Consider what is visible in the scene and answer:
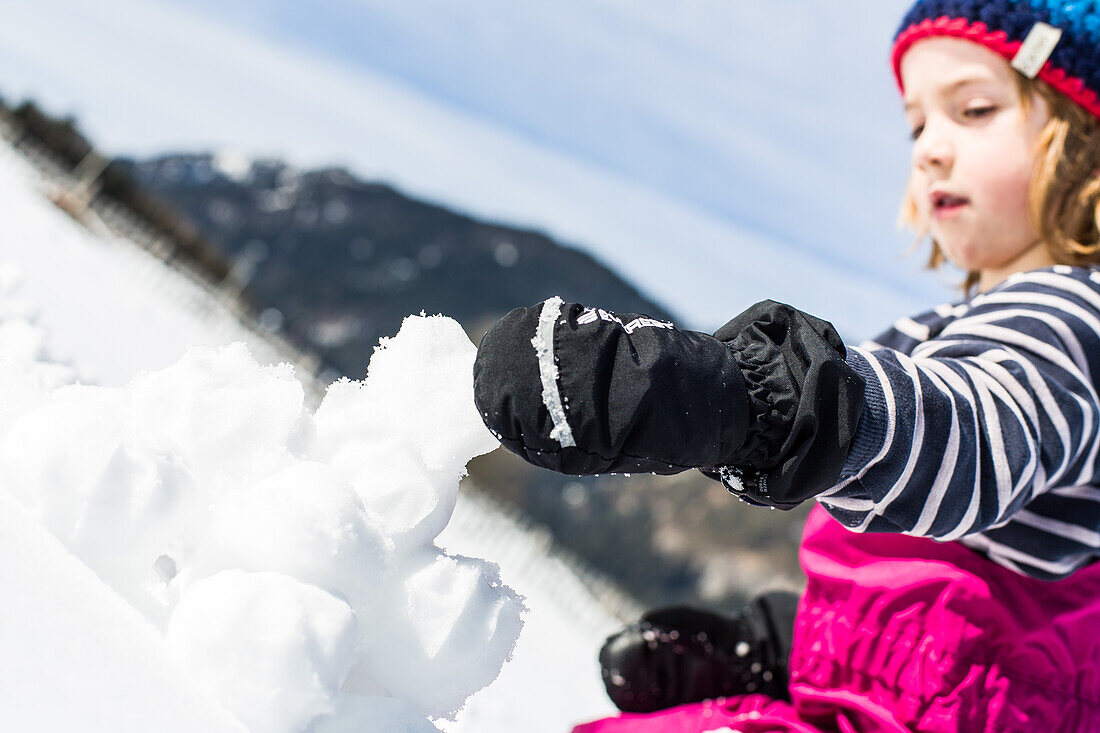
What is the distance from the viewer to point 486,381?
0.63 meters

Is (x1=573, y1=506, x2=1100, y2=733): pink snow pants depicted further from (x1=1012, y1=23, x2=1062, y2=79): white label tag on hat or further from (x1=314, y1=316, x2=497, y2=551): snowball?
(x1=1012, y1=23, x2=1062, y2=79): white label tag on hat

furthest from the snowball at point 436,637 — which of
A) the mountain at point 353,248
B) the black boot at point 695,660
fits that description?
the mountain at point 353,248

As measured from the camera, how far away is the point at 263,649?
2.10 feet

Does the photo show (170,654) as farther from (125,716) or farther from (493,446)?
(493,446)

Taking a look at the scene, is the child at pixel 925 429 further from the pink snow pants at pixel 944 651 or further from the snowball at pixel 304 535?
the snowball at pixel 304 535

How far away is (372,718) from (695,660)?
3.37ft

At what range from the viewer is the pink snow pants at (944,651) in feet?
3.53

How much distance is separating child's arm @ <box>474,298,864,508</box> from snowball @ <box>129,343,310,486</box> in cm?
27

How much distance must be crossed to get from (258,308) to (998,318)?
7.40 metres

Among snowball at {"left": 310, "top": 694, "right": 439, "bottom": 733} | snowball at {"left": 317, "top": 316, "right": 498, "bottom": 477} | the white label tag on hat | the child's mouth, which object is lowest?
snowball at {"left": 310, "top": 694, "right": 439, "bottom": 733}

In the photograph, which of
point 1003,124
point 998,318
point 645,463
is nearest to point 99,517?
point 645,463

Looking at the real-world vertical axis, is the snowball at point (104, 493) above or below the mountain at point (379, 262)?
below

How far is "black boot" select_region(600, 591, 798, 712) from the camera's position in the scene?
1560mm

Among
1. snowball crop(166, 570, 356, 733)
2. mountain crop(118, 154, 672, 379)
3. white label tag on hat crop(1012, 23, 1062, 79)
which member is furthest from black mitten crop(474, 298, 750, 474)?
mountain crop(118, 154, 672, 379)
